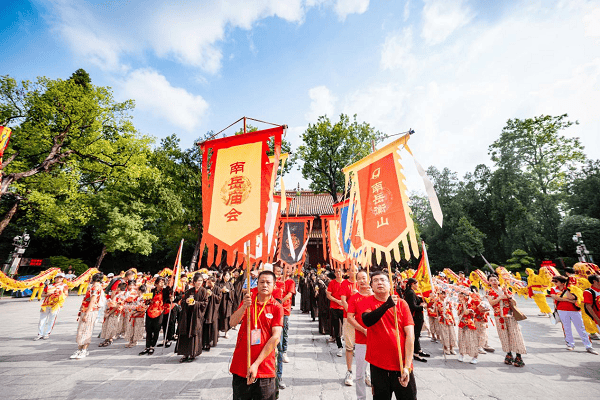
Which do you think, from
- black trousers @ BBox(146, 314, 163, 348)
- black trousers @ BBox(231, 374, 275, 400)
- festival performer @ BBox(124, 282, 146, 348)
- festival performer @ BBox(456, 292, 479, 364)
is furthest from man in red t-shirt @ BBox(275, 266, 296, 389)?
festival performer @ BBox(124, 282, 146, 348)

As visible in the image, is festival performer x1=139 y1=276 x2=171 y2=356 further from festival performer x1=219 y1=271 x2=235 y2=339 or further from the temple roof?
the temple roof

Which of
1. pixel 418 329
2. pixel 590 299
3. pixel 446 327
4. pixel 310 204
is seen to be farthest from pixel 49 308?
pixel 310 204

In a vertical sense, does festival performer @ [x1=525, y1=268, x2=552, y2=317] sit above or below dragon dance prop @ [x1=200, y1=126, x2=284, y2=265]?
below

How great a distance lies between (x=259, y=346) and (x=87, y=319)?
5.52 m

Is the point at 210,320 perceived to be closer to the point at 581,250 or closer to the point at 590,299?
the point at 590,299

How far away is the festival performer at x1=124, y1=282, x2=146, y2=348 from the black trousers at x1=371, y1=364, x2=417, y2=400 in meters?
6.57

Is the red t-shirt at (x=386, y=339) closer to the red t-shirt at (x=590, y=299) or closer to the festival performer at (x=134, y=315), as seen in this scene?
the red t-shirt at (x=590, y=299)

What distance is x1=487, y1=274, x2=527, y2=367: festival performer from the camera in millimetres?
5098

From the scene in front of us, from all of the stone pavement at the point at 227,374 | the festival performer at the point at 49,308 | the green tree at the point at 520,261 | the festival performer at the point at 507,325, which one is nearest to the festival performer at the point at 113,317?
the stone pavement at the point at 227,374

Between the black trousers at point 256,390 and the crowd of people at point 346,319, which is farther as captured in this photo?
the crowd of people at point 346,319

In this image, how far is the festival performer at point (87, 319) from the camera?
5555mm

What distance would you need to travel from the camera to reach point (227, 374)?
15.4ft

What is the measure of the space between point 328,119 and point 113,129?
1407 centimetres

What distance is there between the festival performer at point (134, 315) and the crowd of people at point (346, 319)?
0.03 m
